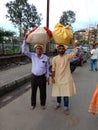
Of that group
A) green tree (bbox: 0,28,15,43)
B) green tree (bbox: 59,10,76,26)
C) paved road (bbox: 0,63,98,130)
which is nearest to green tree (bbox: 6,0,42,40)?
green tree (bbox: 0,28,15,43)

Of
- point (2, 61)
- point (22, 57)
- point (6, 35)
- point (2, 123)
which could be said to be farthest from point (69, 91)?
point (6, 35)

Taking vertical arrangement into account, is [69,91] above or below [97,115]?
above

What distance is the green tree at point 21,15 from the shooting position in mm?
34531

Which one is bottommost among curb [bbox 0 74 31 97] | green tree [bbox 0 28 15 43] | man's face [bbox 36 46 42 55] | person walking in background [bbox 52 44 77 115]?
curb [bbox 0 74 31 97]

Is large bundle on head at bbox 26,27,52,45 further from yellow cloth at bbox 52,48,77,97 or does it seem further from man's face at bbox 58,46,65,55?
yellow cloth at bbox 52,48,77,97

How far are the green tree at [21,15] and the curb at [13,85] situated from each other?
21146 millimetres

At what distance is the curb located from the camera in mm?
10405

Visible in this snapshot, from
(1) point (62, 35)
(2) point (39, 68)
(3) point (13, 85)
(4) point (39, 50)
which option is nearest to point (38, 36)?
(4) point (39, 50)

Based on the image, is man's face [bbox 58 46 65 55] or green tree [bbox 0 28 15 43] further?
green tree [bbox 0 28 15 43]

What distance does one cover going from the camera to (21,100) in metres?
9.07

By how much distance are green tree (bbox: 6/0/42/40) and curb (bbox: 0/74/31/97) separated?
2115 centimetres

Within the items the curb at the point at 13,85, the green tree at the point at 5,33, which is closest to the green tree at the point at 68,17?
the green tree at the point at 5,33

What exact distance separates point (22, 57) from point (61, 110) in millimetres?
16207

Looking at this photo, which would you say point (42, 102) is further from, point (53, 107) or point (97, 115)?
point (97, 115)
